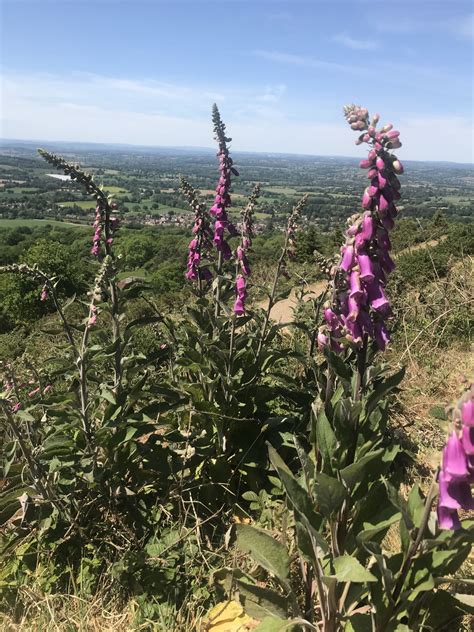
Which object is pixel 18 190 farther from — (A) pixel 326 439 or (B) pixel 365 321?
(A) pixel 326 439

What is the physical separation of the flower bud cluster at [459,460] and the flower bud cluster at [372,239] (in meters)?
0.91

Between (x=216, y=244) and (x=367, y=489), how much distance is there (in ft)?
8.64

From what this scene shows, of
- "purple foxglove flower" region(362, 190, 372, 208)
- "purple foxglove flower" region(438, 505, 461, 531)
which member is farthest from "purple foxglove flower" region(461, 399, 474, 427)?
"purple foxglove flower" region(362, 190, 372, 208)

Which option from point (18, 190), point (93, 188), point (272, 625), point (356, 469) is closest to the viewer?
point (356, 469)

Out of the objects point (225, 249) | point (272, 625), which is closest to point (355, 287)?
point (272, 625)

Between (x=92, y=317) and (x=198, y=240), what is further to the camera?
(x=198, y=240)

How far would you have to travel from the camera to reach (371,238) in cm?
236

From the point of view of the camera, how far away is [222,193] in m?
4.34

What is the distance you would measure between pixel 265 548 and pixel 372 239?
1.71m

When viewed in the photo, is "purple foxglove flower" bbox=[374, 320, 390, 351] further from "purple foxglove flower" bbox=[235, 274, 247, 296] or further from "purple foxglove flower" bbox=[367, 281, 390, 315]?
"purple foxglove flower" bbox=[235, 274, 247, 296]

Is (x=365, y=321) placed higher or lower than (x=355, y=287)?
lower

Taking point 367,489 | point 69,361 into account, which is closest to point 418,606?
point 367,489

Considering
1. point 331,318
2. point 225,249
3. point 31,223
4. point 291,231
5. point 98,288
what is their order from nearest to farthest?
point 331,318 < point 98,288 < point 291,231 < point 225,249 < point 31,223

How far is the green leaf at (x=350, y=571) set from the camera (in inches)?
73.1
